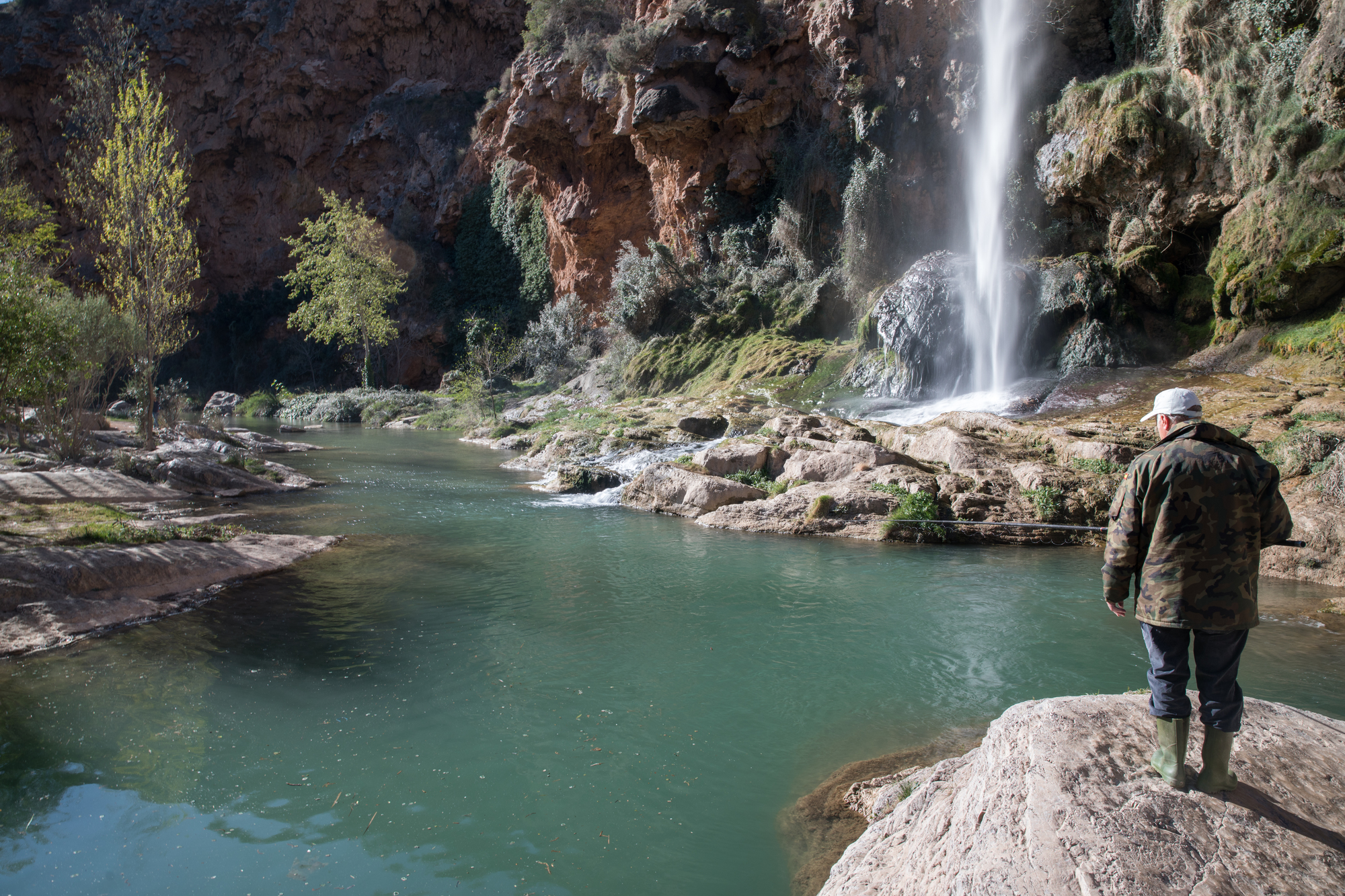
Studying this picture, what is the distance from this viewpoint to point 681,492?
12.4 m

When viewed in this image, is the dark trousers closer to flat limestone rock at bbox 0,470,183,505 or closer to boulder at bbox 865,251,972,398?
flat limestone rock at bbox 0,470,183,505

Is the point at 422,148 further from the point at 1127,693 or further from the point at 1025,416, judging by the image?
the point at 1127,693

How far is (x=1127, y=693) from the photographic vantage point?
3260mm

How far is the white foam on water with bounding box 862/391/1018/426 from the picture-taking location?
55.2ft

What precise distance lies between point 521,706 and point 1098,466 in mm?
9027

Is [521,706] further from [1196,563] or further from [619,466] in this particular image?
[619,466]

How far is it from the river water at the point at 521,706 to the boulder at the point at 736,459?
12.0 ft

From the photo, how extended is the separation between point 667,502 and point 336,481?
7.25 meters

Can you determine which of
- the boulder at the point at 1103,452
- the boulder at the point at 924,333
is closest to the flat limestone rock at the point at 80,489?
the boulder at the point at 1103,452

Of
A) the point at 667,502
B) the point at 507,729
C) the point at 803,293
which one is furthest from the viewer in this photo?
the point at 803,293

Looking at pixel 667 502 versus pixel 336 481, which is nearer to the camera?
pixel 667 502

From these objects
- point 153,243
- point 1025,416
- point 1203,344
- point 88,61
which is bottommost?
point 1025,416

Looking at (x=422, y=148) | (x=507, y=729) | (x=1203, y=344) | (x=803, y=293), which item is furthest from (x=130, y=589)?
(x=422, y=148)

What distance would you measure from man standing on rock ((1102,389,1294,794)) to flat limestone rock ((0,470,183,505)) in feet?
38.8
